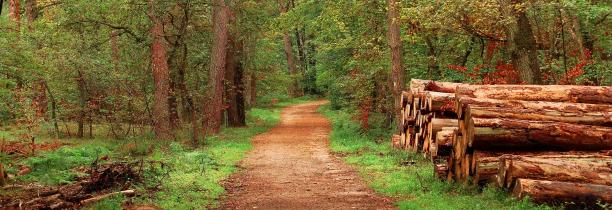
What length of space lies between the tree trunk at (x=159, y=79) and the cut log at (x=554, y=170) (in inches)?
543

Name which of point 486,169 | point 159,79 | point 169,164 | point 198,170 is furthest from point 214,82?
point 486,169

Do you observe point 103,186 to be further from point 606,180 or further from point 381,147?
point 381,147

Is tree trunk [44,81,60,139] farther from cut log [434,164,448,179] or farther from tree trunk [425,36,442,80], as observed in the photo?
cut log [434,164,448,179]

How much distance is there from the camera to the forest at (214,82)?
10.5 meters

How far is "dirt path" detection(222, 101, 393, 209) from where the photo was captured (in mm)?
10039

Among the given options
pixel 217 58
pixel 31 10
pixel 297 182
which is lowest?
pixel 297 182

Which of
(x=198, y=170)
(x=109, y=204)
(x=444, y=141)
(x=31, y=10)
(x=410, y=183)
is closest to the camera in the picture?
(x=109, y=204)

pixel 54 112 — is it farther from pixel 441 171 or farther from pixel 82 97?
pixel 441 171

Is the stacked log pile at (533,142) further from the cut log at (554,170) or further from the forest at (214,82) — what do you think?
the forest at (214,82)

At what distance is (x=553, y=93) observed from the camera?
11.9m

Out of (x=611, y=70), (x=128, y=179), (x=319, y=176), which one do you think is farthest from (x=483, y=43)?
(x=128, y=179)

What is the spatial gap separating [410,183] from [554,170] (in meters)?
3.13

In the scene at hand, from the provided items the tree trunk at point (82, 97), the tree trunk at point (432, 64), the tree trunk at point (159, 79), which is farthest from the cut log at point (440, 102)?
the tree trunk at point (82, 97)

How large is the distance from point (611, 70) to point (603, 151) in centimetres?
963
